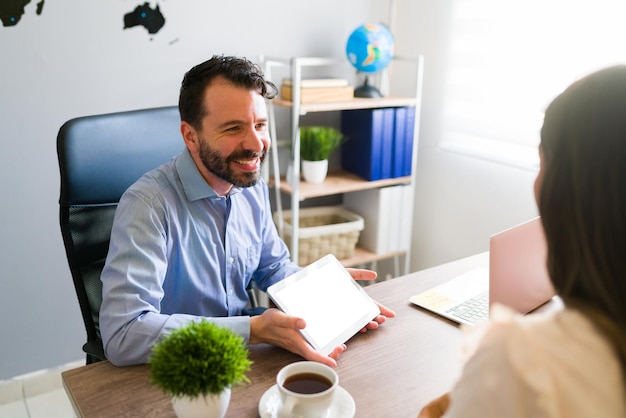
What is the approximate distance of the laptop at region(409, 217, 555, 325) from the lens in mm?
1088

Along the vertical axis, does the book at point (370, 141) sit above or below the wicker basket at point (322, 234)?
above

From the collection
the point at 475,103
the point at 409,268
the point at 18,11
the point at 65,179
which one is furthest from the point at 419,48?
the point at 65,179

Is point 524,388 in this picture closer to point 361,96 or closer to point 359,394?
point 359,394

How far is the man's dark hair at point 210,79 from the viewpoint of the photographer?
52.9 inches

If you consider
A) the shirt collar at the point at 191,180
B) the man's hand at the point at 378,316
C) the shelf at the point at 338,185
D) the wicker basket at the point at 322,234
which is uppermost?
the shirt collar at the point at 191,180

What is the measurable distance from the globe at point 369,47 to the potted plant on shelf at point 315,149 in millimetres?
318

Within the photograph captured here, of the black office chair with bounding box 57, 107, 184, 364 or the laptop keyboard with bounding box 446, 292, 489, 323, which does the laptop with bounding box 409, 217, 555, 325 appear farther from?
the black office chair with bounding box 57, 107, 184, 364

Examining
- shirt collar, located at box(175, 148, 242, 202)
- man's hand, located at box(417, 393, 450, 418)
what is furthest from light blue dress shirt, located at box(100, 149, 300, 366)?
man's hand, located at box(417, 393, 450, 418)

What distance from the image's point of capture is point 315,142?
2375 mm

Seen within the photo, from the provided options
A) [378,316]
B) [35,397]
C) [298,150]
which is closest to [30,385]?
[35,397]

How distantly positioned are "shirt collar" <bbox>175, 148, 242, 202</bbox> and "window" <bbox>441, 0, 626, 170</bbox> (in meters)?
1.34

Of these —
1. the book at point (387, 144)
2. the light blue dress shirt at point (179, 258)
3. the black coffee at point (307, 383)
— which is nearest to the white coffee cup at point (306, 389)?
the black coffee at point (307, 383)

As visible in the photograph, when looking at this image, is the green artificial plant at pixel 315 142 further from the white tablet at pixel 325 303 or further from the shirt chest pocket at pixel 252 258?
the white tablet at pixel 325 303

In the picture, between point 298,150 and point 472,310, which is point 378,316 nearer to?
point 472,310
